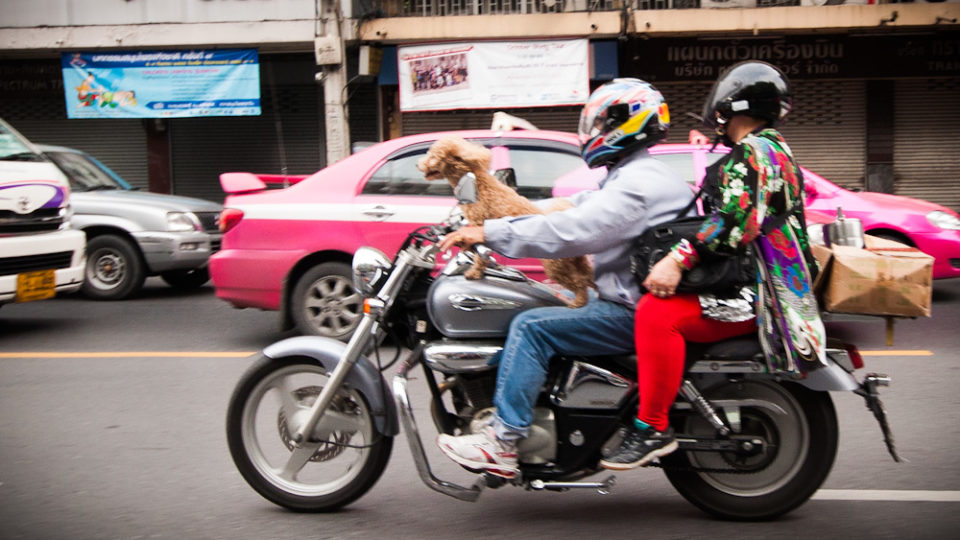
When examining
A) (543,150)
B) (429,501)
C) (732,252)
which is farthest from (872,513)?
(543,150)

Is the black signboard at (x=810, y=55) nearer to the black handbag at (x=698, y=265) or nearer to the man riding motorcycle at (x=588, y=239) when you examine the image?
the man riding motorcycle at (x=588, y=239)

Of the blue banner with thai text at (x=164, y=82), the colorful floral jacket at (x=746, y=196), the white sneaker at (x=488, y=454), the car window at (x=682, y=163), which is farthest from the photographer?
the blue banner with thai text at (x=164, y=82)

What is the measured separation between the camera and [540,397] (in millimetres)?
3605

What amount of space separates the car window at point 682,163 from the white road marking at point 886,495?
13.1 ft

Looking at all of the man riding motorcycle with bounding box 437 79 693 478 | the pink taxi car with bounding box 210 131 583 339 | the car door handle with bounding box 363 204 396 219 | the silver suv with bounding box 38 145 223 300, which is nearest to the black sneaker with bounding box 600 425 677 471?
the man riding motorcycle with bounding box 437 79 693 478

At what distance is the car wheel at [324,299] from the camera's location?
7.16m

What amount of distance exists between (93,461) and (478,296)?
7.69ft

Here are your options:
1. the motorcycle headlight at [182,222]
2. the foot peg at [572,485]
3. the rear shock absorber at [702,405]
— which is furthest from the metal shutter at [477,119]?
the foot peg at [572,485]

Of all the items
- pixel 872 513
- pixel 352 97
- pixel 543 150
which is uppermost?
pixel 352 97

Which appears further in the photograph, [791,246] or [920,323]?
[920,323]

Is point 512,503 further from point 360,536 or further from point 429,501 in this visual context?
point 360,536

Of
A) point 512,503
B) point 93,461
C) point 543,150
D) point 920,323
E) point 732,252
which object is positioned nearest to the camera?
point 732,252

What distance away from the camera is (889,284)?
337 centimetres

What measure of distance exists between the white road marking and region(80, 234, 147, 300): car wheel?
7.72 m
